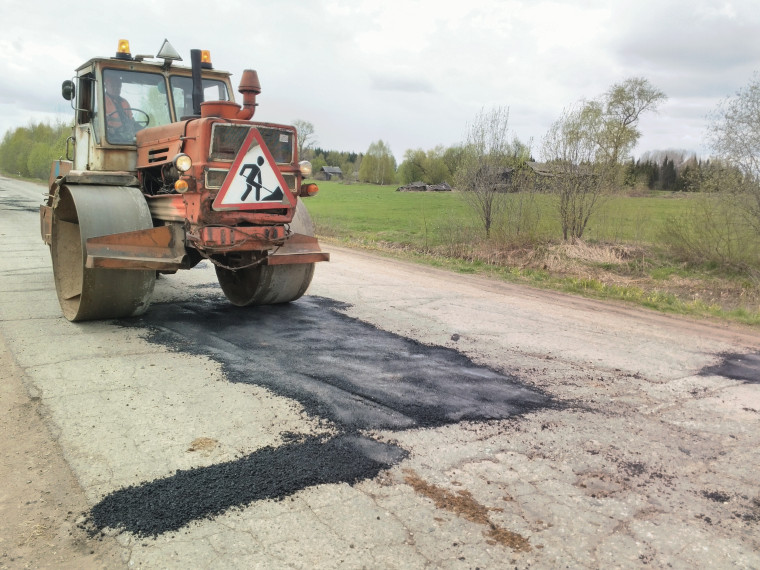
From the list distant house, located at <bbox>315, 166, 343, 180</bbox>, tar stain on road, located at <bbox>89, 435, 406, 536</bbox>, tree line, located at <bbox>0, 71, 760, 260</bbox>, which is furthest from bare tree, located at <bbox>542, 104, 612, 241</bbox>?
distant house, located at <bbox>315, 166, 343, 180</bbox>

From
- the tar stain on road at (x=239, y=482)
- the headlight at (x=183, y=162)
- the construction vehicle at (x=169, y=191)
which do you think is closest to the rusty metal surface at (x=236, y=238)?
the construction vehicle at (x=169, y=191)

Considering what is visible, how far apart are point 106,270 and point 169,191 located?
3.94ft

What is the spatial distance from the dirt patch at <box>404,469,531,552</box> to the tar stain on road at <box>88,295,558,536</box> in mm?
280

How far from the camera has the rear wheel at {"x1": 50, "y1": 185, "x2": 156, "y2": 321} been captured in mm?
5945

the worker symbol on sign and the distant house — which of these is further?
the distant house

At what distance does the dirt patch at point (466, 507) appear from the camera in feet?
9.35

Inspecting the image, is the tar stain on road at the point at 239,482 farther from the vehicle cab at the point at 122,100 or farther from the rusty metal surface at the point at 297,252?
the vehicle cab at the point at 122,100

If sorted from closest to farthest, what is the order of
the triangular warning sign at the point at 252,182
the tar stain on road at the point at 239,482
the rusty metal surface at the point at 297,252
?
the tar stain on road at the point at 239,482
the triangular warning sign at the point at 252,182
the rusty metal surface at the point at 297,252

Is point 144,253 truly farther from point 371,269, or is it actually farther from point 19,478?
point 371,269

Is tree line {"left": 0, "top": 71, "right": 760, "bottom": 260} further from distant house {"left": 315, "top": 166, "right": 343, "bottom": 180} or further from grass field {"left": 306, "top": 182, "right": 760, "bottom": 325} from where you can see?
distant house {"left": 315, "top": 166, "right": 343, "bottom": 180}

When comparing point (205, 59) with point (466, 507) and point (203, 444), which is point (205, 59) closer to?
point (203, 444)

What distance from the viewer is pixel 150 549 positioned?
2.69 meters

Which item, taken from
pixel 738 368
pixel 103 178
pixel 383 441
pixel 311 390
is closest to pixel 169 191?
pixel 103 178

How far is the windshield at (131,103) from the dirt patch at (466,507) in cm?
561
